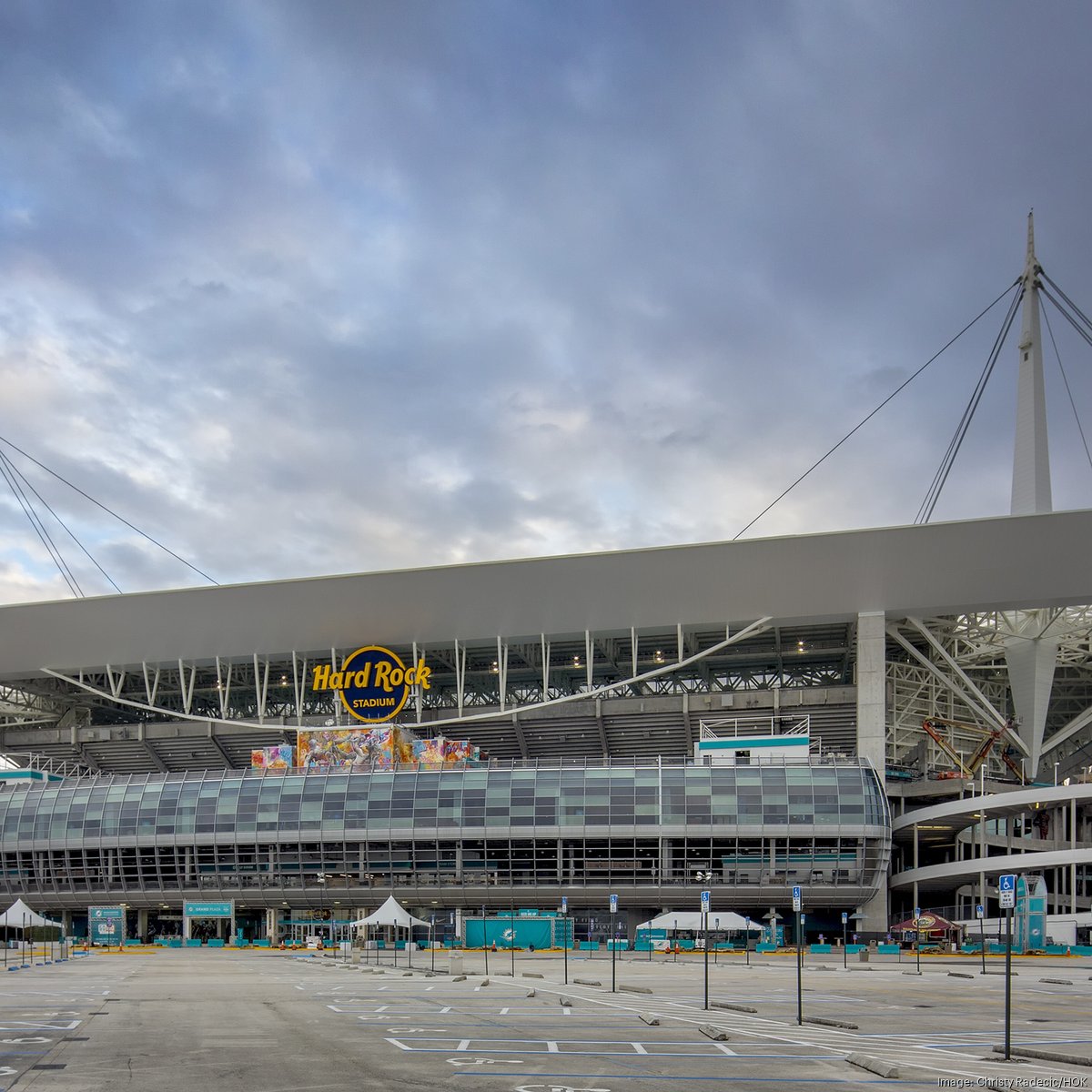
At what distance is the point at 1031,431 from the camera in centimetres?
8981

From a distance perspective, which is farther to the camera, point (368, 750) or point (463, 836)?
point (368, 750)

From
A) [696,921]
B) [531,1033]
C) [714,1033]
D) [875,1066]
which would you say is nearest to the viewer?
[875,1066]

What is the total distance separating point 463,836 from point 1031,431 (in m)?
51.9

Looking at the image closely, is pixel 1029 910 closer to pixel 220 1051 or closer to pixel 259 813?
pixel 259 813

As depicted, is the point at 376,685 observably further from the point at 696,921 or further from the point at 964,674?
the point at 964,674

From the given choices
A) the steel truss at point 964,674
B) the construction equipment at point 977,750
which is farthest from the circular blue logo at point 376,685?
the construction equipment at point 977,750

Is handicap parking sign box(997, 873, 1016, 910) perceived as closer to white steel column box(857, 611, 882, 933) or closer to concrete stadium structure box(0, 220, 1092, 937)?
concrete stadium structure box(0, 220, 1092, 937)

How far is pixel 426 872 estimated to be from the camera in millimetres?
89500

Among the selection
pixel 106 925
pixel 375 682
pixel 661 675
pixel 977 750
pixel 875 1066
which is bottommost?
pixel 106 925

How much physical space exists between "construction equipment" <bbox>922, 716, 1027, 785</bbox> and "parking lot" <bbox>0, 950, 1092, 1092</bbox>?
4912 cm

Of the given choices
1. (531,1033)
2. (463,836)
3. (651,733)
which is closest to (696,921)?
(463,836)

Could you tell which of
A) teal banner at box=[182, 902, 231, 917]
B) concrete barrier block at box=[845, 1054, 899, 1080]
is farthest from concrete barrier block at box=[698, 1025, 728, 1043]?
teal banner at box=[182, 902, 231, 917]

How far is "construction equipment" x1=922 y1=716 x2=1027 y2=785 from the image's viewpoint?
92831mm

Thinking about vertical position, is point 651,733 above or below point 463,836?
above
